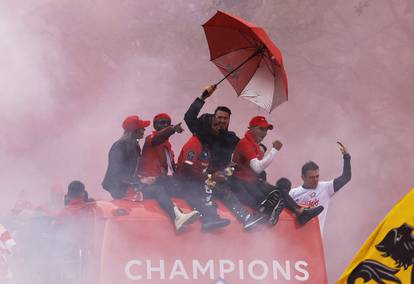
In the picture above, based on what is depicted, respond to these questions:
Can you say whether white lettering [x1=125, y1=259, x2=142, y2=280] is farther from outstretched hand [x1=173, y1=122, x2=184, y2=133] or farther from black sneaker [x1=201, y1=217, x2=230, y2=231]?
outstretched hand [x1=173, y1=122, x2=184, y2=133]

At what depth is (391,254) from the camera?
5.67 meters

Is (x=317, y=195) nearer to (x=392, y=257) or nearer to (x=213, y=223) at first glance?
(x=213, y=223)

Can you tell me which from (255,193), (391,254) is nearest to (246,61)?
(255,193)

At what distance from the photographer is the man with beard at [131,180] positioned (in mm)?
6703

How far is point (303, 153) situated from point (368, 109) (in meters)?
1.41

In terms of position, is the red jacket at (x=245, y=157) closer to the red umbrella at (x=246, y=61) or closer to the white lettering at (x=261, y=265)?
the red umbrella at (x=246, y=61)

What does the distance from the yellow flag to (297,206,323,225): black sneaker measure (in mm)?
1171

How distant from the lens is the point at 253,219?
6.86 metres

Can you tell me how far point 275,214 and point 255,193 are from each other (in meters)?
0.27

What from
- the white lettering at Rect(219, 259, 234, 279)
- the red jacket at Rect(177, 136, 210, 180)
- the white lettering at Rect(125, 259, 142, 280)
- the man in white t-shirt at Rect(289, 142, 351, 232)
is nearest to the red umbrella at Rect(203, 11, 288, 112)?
the red jacket at Rect(177, 136, 210, 180)

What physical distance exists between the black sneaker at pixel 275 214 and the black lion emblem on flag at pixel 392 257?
126 centimetres

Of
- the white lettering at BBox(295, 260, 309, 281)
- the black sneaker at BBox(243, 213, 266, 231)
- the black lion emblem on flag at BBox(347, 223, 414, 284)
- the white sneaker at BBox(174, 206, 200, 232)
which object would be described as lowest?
the black lion emblem on flag at BBox(347, 223, 414, 284)

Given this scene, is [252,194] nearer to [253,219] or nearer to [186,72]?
[253,219]

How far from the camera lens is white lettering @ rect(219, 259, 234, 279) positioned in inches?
264
